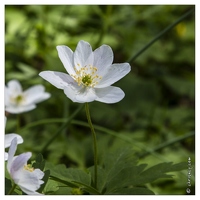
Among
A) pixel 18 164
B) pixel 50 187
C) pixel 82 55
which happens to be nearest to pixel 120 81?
pixel 82 55

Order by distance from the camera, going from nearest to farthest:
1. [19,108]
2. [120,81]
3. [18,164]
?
[18,164] → [19,108] → [120,81]

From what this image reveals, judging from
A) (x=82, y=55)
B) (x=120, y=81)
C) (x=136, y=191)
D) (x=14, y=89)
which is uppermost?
(x=120, y=81)

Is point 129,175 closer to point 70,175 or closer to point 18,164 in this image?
point 70,175

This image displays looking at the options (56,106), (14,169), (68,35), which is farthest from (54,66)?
(14,169)

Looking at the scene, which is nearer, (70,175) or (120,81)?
(70,175)

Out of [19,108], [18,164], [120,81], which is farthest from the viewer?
[120,81]

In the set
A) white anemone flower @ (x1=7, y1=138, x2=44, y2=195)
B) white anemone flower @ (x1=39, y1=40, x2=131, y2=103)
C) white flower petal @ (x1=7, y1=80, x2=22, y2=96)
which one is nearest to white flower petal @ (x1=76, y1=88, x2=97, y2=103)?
white anemone flower @ (x1=39, y1=40, x2=131, y2=103)

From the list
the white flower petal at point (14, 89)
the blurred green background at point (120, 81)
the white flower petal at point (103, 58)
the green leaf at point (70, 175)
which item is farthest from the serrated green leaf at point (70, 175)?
the white flower petal at point (14, 89)
